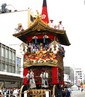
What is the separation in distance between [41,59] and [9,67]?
38.7 meters

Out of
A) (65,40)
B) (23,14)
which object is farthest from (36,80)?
(23,14)

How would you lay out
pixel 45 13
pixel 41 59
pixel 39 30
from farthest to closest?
pixel 45 13 < pixel 39 30 < pixel 41 59

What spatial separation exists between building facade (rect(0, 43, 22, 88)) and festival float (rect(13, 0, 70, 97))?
85.6 ft

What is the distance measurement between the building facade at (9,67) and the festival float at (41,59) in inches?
1028

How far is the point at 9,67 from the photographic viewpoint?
58031 mm

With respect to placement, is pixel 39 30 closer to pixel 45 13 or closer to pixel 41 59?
pixel 41 59

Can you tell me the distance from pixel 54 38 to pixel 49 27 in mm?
854

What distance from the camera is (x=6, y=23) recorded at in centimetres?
6756

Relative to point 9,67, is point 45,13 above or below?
above

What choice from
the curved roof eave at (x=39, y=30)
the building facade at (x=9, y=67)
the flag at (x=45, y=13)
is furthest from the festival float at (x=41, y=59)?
the building facade at (x=9, y=67)

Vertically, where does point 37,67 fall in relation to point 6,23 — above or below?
below

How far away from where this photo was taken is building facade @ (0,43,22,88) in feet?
159

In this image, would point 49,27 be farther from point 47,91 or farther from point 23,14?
point 23,14

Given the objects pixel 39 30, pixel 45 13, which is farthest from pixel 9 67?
pixel 39 30
